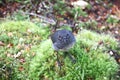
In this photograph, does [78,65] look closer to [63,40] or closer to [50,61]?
[50,61]

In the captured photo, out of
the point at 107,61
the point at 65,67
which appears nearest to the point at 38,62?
the point at 65,67

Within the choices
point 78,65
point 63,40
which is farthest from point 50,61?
point 63,40

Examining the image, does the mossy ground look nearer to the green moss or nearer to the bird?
the green moss

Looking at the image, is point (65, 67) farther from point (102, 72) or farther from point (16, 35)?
point (16, 35)

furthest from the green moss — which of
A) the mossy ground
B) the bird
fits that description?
the bird

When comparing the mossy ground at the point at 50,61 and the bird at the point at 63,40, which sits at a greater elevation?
the bird at the point at 63,40

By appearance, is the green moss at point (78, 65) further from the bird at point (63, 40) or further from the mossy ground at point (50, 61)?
the bird at point (63, 40)

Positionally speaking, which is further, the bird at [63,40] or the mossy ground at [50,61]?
the mossy ground at [50,61]

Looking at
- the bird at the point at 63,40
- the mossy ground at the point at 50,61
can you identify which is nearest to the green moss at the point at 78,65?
the mossy ground at the point at 50,61

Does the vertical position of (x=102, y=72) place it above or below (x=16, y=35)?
below
